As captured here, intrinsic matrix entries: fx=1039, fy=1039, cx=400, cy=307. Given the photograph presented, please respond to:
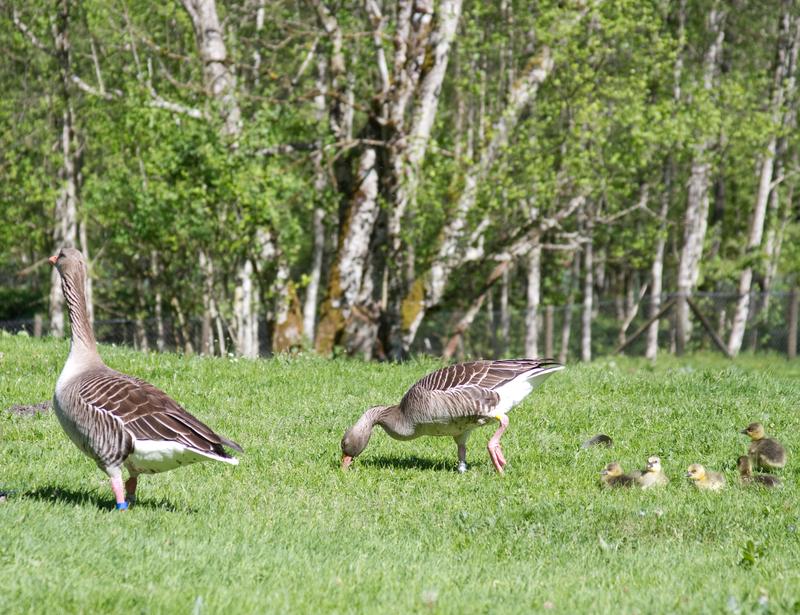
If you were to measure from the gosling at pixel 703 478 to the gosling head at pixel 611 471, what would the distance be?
69 cm

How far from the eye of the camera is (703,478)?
10516mm

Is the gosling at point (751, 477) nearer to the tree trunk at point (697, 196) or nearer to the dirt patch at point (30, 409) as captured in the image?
the dirt patch at point (30, 409)

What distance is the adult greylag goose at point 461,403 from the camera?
10.8 meters

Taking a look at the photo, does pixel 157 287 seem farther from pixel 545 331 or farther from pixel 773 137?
pixel 773 137

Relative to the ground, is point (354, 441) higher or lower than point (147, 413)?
lower

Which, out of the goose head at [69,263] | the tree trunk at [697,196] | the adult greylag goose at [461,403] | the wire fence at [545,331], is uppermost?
the tree trunk at [697,196]

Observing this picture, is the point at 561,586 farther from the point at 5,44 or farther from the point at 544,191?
the point at 5,44

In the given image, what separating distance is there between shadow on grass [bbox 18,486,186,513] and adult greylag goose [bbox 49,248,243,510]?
0.28 metres

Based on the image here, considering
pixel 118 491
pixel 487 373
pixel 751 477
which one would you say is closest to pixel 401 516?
pixel 487 373

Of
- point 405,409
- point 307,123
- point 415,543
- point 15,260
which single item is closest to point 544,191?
point 307,123

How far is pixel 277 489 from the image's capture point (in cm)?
1025

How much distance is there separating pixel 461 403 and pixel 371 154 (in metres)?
14.3

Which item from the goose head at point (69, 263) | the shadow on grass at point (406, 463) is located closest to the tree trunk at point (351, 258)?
the shadow on grass at point (406, 463)

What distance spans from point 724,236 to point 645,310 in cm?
937
